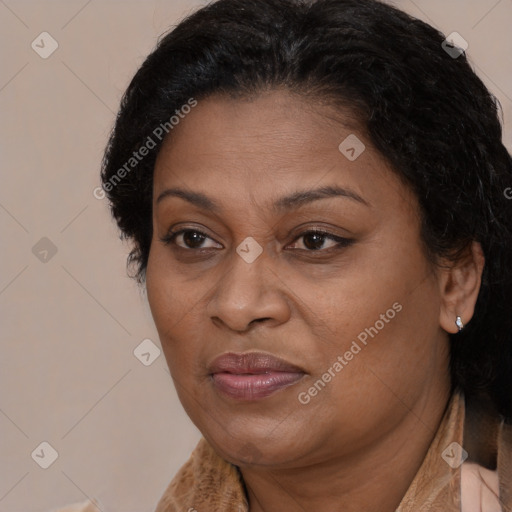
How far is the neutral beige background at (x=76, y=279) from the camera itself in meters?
4.24

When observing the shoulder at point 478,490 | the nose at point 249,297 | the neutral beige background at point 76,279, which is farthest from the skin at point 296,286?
the neutral beige background at point 76,279

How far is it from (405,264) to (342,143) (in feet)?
0.93

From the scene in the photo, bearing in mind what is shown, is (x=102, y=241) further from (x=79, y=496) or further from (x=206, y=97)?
(x=206, y=97)

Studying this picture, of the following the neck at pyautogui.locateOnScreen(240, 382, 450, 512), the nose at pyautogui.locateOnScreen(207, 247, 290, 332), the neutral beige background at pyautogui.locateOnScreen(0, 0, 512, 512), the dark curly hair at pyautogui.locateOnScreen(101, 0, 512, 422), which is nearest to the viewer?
the nose at pyautogui.locateOnScreen(207, 247, 290, 332)

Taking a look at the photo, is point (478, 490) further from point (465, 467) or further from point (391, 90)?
point (391, 90)

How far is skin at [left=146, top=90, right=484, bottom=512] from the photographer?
2.38 meters

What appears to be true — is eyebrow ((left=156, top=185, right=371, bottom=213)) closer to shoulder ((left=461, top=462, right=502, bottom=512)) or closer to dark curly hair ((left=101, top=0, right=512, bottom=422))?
dark curly hair ((left=101, top=0, right=512, bottom=422))

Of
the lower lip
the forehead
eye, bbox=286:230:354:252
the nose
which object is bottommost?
the lower lip

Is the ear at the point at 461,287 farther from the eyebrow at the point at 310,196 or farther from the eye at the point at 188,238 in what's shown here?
the eye at the point at 188,238

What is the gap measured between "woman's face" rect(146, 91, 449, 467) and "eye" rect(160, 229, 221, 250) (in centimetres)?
3

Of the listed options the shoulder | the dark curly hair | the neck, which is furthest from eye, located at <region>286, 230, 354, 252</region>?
the shoulder

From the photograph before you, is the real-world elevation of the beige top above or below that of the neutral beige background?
below

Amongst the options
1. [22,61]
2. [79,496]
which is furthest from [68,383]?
[22,61]

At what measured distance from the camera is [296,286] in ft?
7.84
